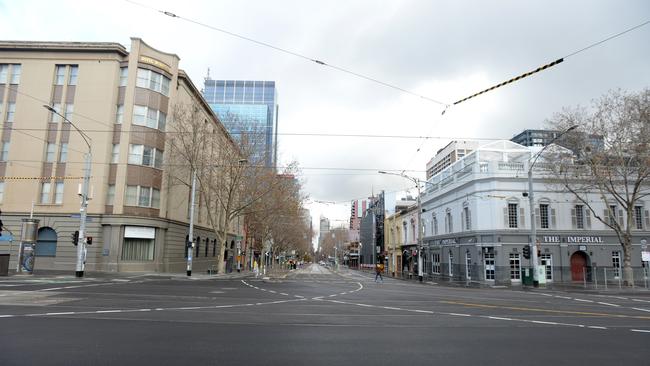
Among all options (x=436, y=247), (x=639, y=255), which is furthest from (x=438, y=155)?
(x=639, y=255)

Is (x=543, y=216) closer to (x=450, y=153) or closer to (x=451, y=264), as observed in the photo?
(x=451, y=264)

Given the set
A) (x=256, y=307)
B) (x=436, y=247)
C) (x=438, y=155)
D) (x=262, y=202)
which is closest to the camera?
(x=256, y=307)

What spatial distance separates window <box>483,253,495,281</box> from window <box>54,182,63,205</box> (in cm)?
3792

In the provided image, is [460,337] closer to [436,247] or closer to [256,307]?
[256,307]

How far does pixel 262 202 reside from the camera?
4644cm

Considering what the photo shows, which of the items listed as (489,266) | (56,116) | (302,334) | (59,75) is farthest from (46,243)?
(489,266)

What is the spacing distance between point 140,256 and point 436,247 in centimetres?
3310

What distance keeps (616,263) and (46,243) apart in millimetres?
50867

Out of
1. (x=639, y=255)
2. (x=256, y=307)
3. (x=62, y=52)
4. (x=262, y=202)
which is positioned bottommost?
(x=256, y=307)

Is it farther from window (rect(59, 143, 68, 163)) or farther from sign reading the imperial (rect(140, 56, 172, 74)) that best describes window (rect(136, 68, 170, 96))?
window (rect(59, 143, 68, 163))

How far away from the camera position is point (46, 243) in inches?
1483

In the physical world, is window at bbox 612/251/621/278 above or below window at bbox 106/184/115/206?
below

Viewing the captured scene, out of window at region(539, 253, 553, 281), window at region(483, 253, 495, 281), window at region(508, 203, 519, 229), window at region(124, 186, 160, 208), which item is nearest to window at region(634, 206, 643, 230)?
window at region(539, 253, 553, 281)

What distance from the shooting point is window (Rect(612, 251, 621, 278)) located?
41200mm
